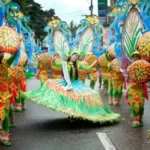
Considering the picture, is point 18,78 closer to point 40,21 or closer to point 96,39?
point 96,39

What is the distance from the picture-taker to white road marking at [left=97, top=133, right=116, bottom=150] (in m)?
6.56

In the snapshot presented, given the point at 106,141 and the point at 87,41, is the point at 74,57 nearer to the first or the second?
the point at 106,141

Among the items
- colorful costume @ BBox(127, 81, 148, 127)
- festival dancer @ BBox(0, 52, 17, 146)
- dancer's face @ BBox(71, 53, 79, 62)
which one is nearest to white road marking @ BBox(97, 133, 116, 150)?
colorful costume @ BBox(127, 81, 148, 127)

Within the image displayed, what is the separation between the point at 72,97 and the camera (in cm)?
820

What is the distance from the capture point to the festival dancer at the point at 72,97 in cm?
794

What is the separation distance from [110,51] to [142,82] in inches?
170

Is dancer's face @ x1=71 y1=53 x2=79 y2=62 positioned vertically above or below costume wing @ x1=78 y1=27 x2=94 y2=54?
below

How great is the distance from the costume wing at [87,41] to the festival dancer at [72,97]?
19.2ft

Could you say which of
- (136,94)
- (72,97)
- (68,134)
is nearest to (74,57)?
(72,97)

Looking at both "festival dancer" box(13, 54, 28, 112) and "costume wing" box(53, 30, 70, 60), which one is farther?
"costume wing" box(53, 30, 70, 60)

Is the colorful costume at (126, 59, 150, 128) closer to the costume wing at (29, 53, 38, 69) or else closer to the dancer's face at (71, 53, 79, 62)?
the dancer's face at (71, 53, 79, 62)

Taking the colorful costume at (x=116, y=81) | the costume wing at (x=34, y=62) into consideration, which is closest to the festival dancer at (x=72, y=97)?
the colorful costume at (x=116, y=81)

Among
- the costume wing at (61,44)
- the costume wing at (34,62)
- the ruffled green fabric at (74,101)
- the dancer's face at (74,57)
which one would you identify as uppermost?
the costume wing at (61,44)

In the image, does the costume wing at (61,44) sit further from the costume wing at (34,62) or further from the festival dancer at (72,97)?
the costume wing at (34,62)
